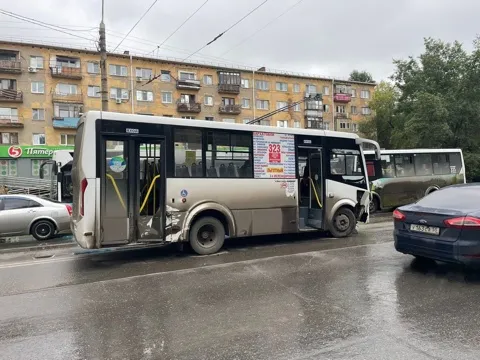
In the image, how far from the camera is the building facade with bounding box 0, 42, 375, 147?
1666 inches

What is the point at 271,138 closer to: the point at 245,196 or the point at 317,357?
the point at 245,196

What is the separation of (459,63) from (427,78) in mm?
2662

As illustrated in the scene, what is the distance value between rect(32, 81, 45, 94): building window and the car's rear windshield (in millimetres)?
44598

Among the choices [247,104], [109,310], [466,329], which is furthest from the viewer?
[247,104]

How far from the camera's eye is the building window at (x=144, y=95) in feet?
153

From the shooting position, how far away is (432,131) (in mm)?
31422

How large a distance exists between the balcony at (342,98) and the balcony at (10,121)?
1619 inches

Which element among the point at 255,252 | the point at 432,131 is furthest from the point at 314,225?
the point at 432,131

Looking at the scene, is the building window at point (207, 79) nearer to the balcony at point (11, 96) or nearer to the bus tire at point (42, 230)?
the balcony at point (11, 96)

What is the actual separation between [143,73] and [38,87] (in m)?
11.3

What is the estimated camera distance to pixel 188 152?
335 inches

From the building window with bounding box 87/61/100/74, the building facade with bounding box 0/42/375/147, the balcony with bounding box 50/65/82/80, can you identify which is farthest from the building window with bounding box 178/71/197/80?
the balcony with bounding box 50/65/82/80

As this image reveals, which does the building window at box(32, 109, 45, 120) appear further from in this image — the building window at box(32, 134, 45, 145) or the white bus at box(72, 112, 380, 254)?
the white bus at box(72, 112, 380, 254)

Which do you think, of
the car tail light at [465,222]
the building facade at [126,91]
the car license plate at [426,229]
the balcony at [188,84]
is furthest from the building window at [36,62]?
the car tail light at [465,222]
